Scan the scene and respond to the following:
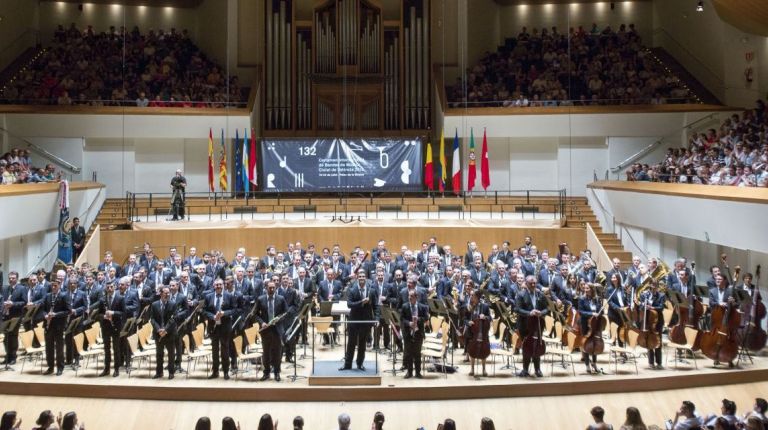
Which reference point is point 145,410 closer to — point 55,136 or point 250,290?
point 250,290

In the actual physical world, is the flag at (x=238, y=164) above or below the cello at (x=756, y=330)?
above

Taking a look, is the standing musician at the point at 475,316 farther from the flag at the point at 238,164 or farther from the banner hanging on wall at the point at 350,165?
the flag at the point at 238,164

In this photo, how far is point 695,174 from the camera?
17703 millimetres

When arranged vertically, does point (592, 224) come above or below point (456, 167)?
below

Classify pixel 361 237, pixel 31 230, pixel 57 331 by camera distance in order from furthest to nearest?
pixel 361 237 < pixel 31 230 < pixel 57 331

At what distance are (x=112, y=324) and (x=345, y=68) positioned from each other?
14.4 m

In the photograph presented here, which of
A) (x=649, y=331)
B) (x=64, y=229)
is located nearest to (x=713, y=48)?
(x=649, y=331)

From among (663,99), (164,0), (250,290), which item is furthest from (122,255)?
(663,99)

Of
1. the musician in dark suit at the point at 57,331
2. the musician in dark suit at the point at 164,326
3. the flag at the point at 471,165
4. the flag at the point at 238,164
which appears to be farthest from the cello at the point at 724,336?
the flag at the point at 238,164

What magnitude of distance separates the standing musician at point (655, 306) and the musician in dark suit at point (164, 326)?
6.96 m

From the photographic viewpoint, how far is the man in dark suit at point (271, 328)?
37.6ft

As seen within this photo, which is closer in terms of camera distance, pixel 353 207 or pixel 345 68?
pixel 353 207

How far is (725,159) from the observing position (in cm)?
1719

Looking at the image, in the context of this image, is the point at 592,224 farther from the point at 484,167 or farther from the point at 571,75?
the point at 571,75
